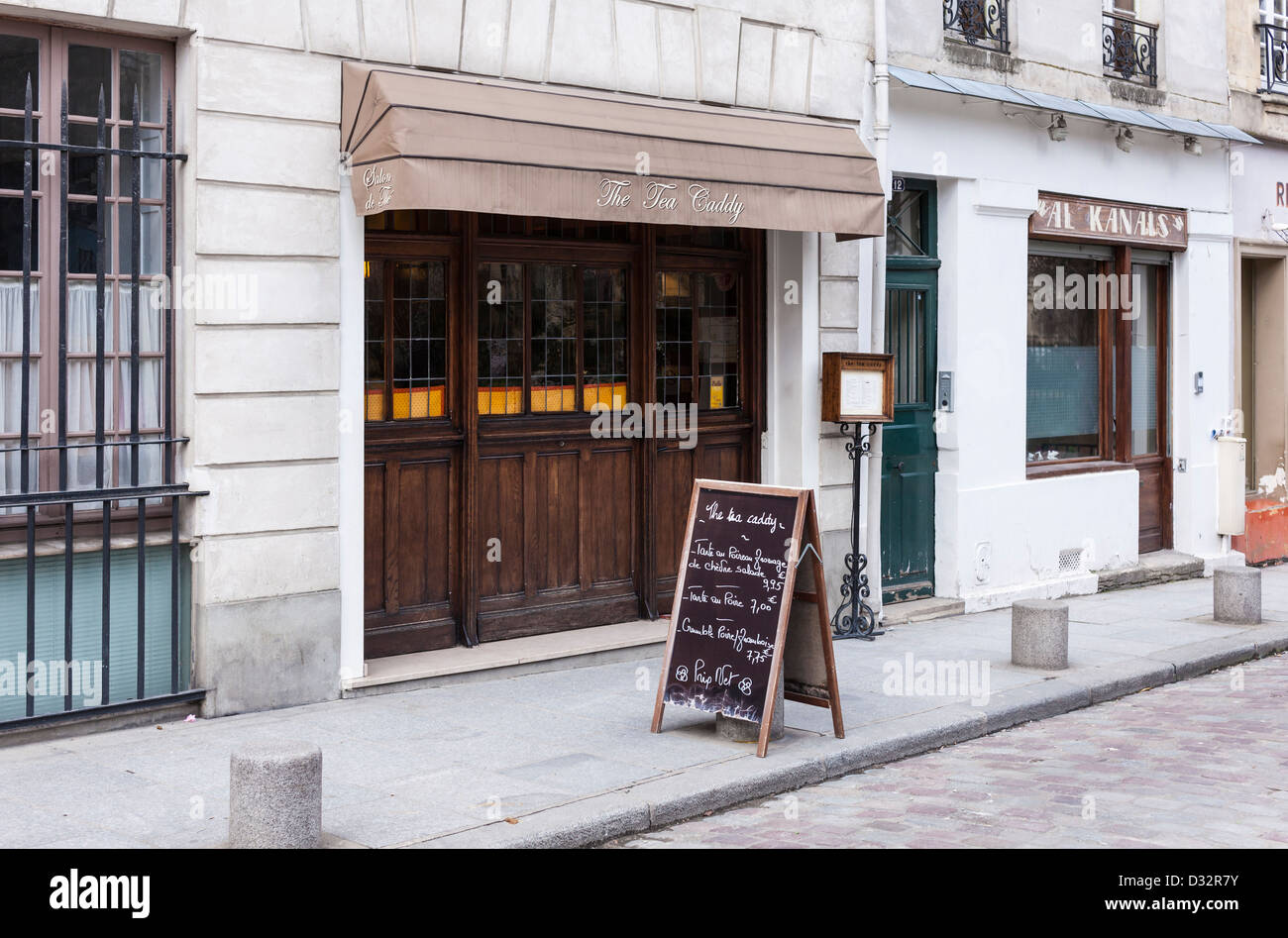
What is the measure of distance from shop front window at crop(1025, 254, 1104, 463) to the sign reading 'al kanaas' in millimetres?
307

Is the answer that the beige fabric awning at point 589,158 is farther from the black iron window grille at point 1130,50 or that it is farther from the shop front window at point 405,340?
the black iron window grille at point 1130,50

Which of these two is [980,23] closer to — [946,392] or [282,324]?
[946,392]

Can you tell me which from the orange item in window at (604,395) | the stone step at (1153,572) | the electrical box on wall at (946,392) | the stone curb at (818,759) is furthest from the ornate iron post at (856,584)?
the stone step at (1153,572)

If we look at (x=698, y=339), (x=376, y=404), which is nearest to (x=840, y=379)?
(x=698, y=339)

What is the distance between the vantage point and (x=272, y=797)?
549 centimetres

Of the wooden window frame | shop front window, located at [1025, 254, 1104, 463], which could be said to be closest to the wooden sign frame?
shop front window, located at [1025, 254, 1104, 463]

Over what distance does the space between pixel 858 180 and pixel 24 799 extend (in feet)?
21.9

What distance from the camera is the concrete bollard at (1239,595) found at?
11.7m

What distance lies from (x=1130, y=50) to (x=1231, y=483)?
14.6ft

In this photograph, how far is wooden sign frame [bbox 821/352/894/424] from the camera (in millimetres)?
10781

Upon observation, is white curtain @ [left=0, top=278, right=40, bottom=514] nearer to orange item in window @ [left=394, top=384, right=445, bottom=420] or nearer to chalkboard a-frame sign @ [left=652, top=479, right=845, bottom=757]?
orange item in window @ [left=394, top=384, right=445, bottom=420]

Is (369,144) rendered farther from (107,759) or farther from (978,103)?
(978,103)

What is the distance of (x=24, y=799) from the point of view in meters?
6.30
